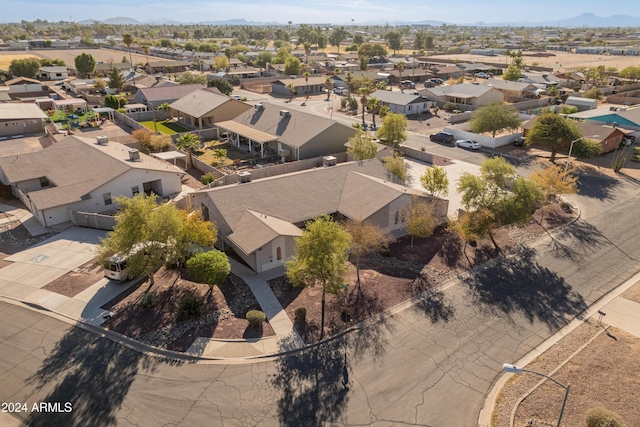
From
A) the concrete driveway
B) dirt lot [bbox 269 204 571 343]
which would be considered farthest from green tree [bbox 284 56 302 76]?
dirt lot [bbox 269 204 571 343]

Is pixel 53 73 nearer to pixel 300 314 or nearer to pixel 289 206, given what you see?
pixel 289 206

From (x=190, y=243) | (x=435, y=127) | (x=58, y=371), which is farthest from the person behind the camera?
(x=435, y=127)

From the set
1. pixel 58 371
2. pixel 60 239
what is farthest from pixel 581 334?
pixel 60 239

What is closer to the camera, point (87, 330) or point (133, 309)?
point (87, 330)

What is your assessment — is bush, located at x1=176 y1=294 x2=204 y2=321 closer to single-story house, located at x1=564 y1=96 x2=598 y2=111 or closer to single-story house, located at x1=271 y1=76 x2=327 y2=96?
single-story house, located at x1=271 y1=76 x2=327 y2=96

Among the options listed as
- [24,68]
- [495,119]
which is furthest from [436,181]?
[24,68]

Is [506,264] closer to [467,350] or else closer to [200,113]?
[467,350]
